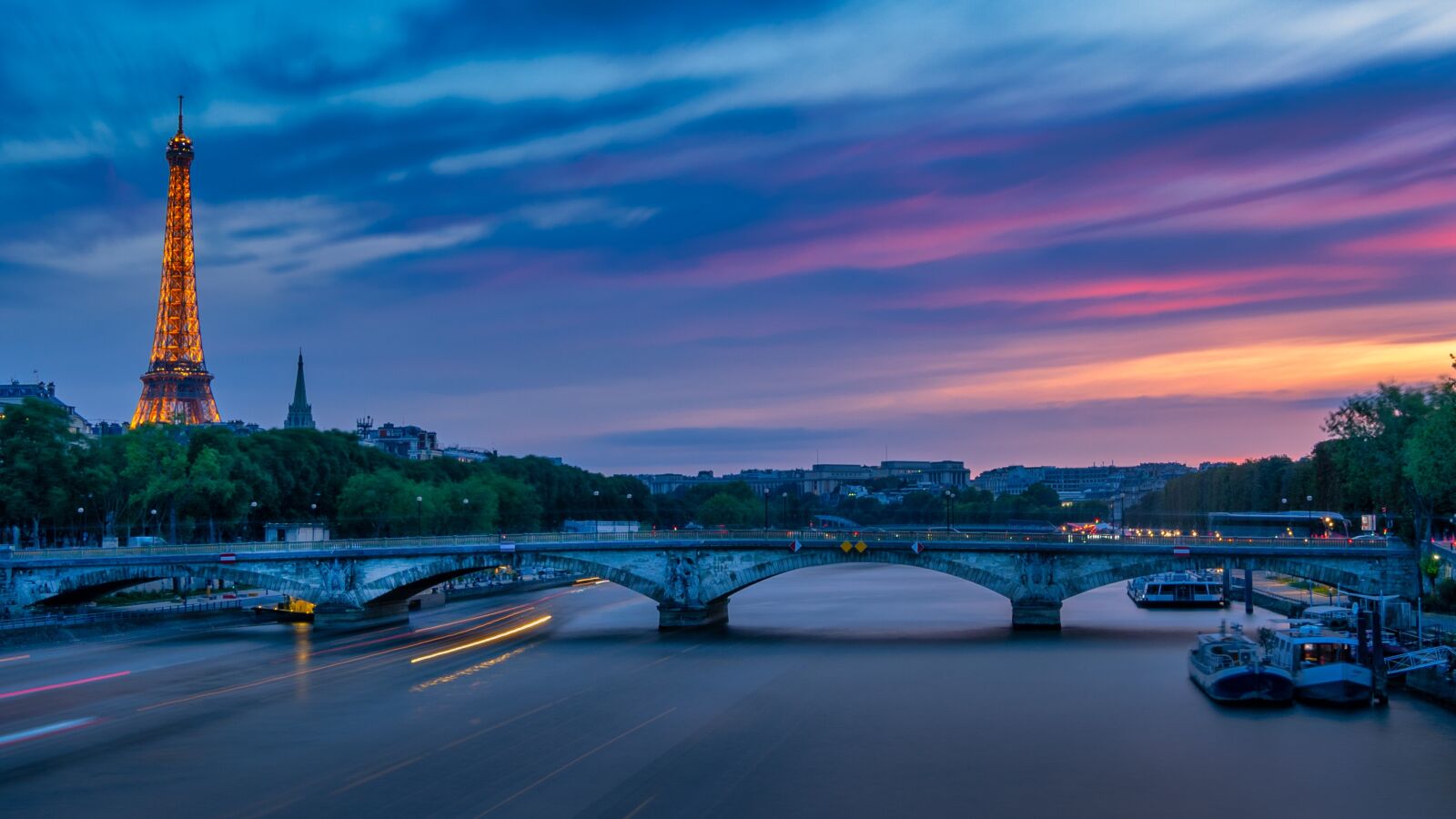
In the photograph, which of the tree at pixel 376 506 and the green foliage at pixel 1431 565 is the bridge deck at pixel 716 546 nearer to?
the green foliage at pixel 1431 565

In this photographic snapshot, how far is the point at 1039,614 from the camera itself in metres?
84.8

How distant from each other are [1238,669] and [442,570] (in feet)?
178

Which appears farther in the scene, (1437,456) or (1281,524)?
(1281,524)

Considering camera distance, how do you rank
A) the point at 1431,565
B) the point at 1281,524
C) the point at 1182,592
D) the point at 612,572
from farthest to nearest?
the point at 1281,524
the point at 1182,592
the point at 612,572
the point at 1431,565

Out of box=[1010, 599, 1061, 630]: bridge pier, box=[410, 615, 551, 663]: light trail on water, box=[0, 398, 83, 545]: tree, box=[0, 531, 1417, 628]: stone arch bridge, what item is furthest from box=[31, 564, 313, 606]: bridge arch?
box=[1010, 599, 1061, 630]: bridge pier

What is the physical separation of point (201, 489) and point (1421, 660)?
A: 10379 centimetres

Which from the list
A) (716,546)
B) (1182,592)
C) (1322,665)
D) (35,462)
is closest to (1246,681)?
(1322,665)

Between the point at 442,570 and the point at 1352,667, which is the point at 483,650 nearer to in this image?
the point at 442,570

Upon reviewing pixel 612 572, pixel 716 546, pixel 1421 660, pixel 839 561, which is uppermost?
pixel 716 546

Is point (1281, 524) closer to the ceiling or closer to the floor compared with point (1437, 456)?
closer to the floor

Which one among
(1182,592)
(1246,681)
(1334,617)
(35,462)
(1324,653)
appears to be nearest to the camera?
(1246,681)

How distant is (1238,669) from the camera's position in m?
56.5

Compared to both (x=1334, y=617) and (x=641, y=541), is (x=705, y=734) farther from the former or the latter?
(x=1334, y=617)

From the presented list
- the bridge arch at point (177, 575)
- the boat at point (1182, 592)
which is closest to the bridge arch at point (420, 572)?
the bridge arch at point (177, 575)
